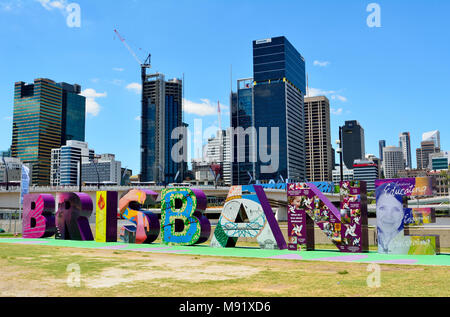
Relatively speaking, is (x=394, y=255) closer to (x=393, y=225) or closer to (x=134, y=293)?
(x=393, y=225)

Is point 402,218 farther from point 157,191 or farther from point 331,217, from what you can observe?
point 157,191

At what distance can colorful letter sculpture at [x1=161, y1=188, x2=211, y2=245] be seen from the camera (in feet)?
98.4

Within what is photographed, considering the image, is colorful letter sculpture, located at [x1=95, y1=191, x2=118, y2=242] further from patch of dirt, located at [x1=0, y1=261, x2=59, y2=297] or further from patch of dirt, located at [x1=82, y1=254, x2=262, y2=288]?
patch of dirt, located at [x1=0, y1=261, x2=59, y2=297]

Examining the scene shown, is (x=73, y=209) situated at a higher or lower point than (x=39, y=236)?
higher

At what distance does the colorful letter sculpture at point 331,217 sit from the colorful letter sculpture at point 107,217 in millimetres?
14592

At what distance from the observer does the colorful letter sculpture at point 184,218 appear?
29984 mm

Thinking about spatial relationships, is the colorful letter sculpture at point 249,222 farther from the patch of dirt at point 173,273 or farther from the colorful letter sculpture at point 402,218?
the patch of dirt at point 173,273

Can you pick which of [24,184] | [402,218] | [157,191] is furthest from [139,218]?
[157,191]

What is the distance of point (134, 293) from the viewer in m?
12.0
